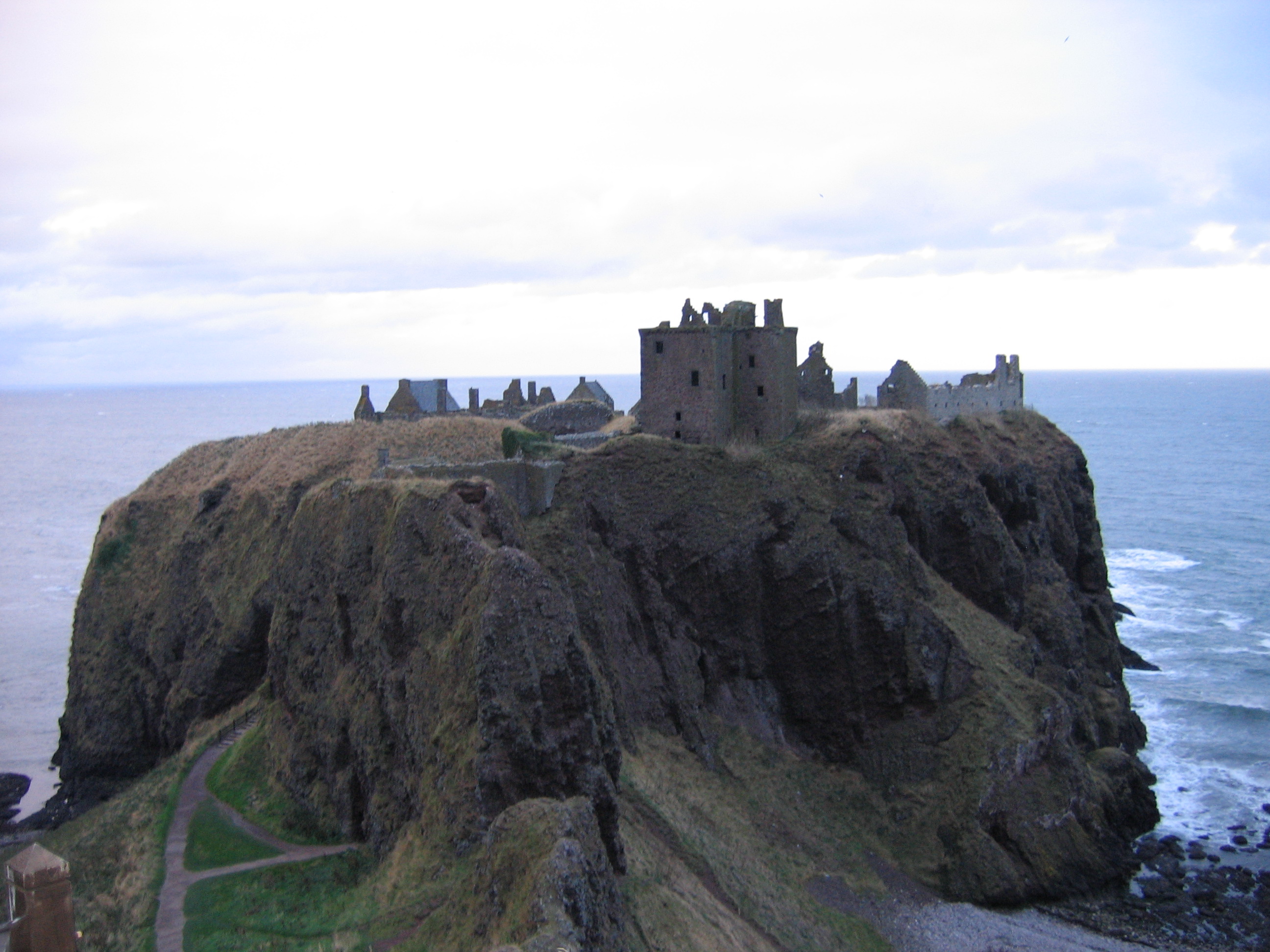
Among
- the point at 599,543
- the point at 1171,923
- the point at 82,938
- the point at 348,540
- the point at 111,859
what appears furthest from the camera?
the point at 599,543

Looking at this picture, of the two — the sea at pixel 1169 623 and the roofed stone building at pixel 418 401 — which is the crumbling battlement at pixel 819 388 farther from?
the sea at pixel 1169 623

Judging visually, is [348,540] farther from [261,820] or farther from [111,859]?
[111,859]

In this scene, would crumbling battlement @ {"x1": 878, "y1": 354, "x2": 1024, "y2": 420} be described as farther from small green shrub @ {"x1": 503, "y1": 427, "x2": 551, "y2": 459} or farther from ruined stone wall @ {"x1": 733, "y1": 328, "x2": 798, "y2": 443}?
small green shrub @ {"x1": 503, "y1": 427, "x2": 551, "y2": 459}

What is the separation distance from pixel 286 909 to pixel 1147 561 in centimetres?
9778

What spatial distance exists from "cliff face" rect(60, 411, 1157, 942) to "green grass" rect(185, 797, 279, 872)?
91.9 inches

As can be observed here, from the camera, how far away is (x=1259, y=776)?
2205 inches

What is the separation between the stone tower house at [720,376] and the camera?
56.9 m

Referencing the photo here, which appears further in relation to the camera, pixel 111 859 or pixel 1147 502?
pixel 1147 502

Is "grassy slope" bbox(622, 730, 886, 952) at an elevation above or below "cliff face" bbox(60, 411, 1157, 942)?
below

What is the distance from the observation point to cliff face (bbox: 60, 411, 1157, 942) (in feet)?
104

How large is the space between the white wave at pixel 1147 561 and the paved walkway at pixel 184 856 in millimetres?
88531

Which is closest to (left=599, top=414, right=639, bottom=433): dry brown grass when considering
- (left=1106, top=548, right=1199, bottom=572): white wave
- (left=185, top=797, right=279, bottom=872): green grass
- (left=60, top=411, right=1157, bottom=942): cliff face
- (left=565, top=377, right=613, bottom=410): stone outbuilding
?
(left=565, top=377, right=613, bottom=410): stone outbuilding

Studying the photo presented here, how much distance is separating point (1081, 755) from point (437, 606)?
3377 cm

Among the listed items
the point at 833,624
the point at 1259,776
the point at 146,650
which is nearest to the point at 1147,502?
the point at 1259,776
